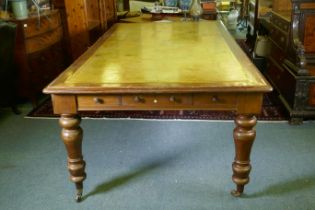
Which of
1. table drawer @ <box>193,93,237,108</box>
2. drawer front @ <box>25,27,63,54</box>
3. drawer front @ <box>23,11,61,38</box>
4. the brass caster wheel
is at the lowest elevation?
the brass caster wheel

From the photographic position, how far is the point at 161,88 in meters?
1.61

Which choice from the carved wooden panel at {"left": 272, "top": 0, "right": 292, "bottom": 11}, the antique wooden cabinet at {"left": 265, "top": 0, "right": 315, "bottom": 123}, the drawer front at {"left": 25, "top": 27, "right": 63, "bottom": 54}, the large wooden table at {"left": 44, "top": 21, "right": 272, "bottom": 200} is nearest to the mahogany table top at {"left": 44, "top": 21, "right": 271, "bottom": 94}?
the large wooden table at {"left": 44, "top": 21, "right": 272, "bottom": 200}

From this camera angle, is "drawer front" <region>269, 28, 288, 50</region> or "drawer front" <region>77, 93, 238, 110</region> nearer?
"drawer front" <region>77, 93, 238, 110</region>

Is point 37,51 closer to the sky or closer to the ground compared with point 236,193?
closer to the sky

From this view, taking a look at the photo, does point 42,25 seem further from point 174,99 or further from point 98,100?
point 174,99

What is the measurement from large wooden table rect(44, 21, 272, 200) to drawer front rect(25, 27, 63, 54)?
1.22m

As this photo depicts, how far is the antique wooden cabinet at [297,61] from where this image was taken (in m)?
2.73

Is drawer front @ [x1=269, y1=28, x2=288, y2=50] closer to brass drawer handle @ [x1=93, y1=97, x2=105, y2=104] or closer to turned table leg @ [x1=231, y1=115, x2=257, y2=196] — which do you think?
turned table leg @ [x1=231, y1=115, x2=257, y2=196]

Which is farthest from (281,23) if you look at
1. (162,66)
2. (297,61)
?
(162,66)

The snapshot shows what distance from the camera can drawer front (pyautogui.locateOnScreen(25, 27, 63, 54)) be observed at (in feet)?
10.3

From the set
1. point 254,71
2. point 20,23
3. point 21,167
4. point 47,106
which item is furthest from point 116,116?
point 254,71

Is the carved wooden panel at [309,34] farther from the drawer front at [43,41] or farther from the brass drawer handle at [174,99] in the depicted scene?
the drawer front at [43,41]

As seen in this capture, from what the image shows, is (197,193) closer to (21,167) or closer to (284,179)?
(284,179)

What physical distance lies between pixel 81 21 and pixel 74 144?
207 cm
